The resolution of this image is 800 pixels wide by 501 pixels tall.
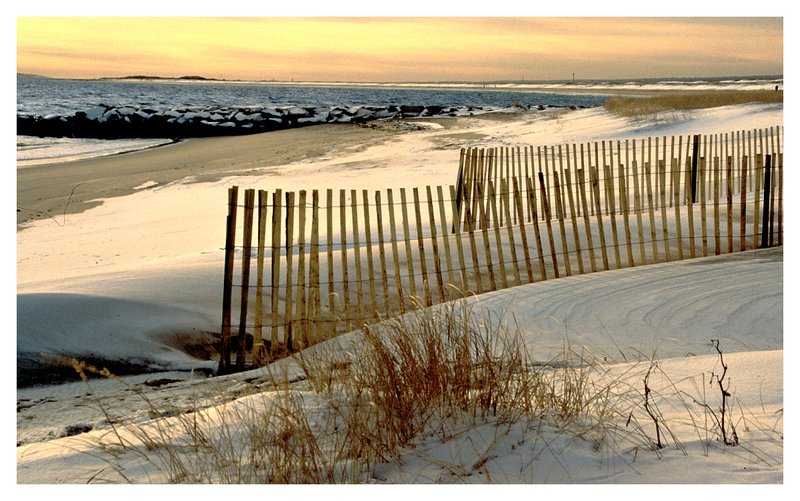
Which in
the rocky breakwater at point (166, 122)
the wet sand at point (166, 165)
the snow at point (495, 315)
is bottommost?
the snow at point (495, 315)

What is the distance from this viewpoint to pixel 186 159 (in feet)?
63.3

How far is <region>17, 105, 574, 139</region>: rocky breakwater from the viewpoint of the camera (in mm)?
27125

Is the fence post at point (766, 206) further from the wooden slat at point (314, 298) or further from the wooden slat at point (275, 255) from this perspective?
the wooden slat at point (275, 255)

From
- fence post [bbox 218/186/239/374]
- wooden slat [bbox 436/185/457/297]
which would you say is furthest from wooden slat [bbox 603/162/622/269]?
fence post [bbox 218/186/239/374]

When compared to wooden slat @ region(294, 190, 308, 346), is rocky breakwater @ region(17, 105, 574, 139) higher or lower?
higher

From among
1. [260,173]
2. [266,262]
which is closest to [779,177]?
[266,262]

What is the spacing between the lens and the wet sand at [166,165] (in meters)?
13.3

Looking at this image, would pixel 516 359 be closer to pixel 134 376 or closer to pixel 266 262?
pixel 134 376

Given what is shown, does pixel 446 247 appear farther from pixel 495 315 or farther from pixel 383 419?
pixel 383 419

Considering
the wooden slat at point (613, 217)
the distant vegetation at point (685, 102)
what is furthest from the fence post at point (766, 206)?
the distant vegetation at point (685, 102)

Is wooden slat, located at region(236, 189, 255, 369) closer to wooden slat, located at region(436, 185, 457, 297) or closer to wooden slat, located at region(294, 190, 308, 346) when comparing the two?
wooden slat, located at region(294, 190, 308, 346)

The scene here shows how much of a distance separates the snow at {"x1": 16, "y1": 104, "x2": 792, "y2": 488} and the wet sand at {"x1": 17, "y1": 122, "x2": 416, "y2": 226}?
1.74m

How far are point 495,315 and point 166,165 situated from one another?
14.1 m

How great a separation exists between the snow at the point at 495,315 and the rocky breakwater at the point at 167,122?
17.0 m
